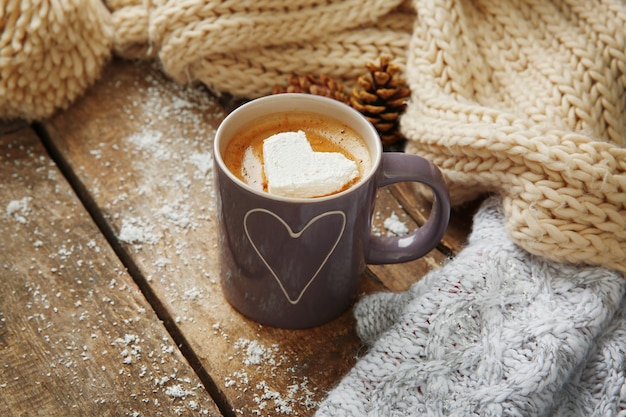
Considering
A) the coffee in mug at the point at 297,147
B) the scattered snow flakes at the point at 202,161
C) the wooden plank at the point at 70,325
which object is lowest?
the wooden plank at the point at 70,325

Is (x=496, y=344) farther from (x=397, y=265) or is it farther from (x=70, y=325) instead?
(x=70, y=325)

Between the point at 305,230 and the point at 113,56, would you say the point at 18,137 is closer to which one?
the point at 113,56

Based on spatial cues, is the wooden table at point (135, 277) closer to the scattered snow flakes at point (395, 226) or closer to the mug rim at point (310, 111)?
the scattered snow flakes at point (395, 226)

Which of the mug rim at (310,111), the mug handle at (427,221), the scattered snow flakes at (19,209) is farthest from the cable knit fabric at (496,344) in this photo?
the scattered snow flakes at (19,209)

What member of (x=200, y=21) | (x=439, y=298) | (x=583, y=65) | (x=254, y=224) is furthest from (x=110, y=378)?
(x=583, y=65)

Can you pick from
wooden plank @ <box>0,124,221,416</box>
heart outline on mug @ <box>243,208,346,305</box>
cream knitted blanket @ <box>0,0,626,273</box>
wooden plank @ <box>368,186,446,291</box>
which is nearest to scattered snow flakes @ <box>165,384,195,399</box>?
wooden plank @ <box>0,124,221,416</box>

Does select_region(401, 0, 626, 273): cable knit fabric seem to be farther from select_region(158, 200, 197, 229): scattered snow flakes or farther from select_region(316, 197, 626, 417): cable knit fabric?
select_region(158, 200, 197, 229): scattered snow flakes

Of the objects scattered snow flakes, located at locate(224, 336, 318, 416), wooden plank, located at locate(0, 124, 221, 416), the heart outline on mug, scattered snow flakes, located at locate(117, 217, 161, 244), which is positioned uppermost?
the heart outline on mug
